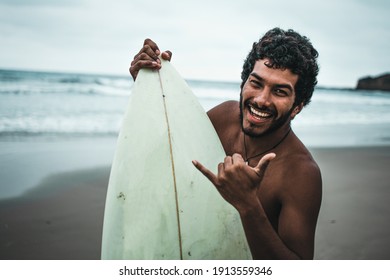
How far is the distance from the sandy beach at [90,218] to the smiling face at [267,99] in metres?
1.53

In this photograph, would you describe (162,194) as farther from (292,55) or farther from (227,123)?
(292,55)

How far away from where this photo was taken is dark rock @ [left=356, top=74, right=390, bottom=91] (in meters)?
32.1

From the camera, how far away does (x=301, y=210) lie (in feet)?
5.26

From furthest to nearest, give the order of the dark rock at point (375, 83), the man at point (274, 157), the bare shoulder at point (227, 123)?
the dark rock at point (375, 83)
the bare shoulder at point (227, 123)
the man at point (274, 157)

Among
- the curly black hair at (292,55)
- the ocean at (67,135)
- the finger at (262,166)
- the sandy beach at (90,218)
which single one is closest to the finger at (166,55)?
the curly black hair at (292,55)

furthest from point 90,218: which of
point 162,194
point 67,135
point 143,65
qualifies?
point 67,135

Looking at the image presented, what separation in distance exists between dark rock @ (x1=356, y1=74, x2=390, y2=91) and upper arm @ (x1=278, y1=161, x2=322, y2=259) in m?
34.9

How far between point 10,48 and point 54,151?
3.32 meters

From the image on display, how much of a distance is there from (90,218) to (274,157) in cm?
240

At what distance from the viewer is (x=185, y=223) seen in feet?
6.28

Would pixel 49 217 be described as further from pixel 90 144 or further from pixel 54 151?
pixel 90 144

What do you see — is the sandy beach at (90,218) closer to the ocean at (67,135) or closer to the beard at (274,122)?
the ocean at (67,135)

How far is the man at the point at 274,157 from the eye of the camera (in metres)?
1.36
